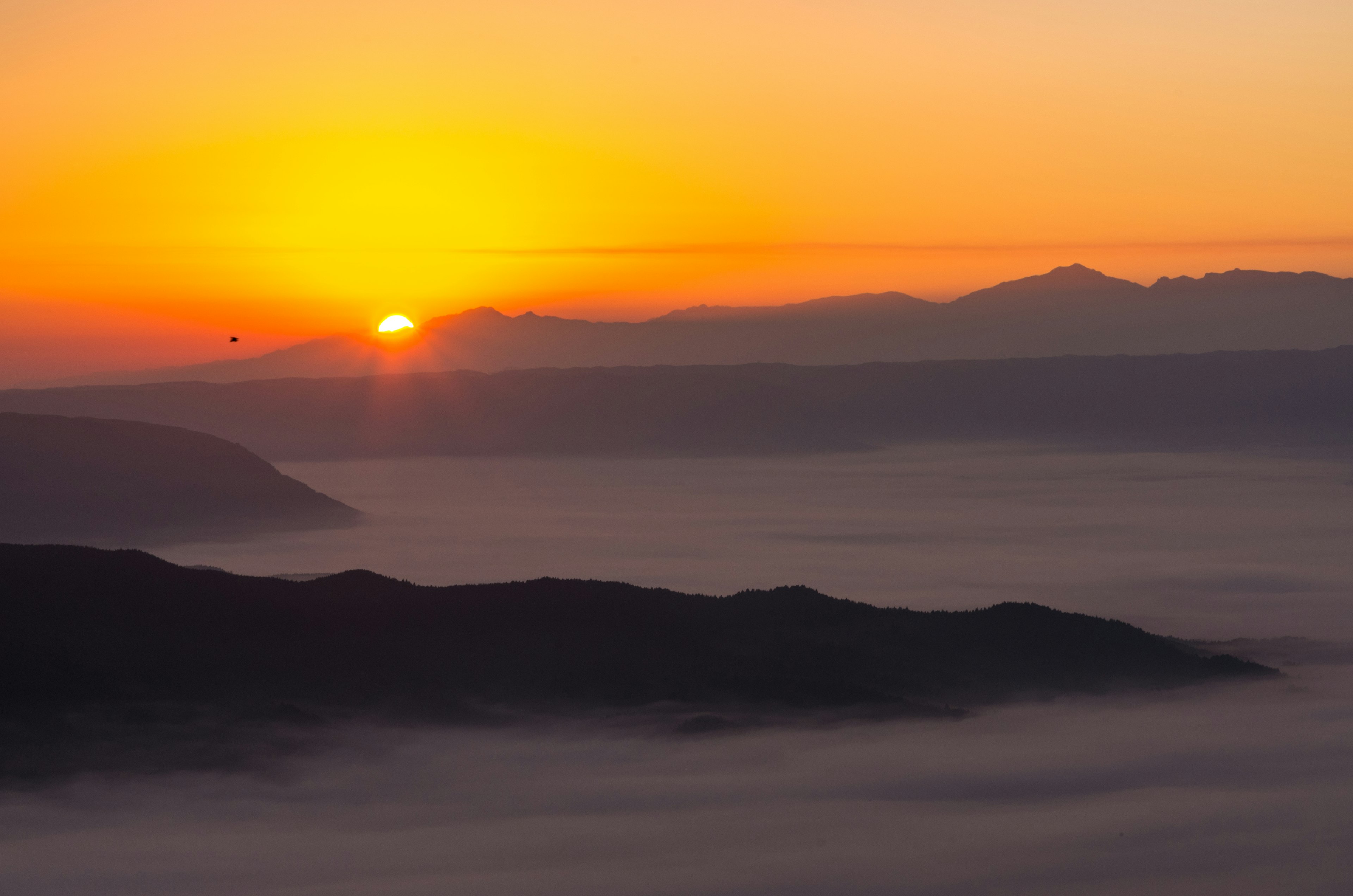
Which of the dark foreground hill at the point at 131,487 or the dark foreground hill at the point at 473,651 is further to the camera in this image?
the dark foreground hill at the point at 131,487

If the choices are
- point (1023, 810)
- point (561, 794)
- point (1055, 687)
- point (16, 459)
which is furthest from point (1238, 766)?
point (16, 459)

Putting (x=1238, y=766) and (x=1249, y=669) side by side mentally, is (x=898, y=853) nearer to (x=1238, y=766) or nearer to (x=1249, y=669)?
(x=1238, y=766)

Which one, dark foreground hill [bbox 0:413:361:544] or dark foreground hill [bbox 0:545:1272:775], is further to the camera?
dark foreground hill [bbox 0:413:361:544]

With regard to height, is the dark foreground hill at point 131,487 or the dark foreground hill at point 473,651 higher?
the dark foreground hill at point 131,487

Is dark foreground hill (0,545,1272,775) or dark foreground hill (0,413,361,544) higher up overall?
dark foreground hill (0,413,361,544)
